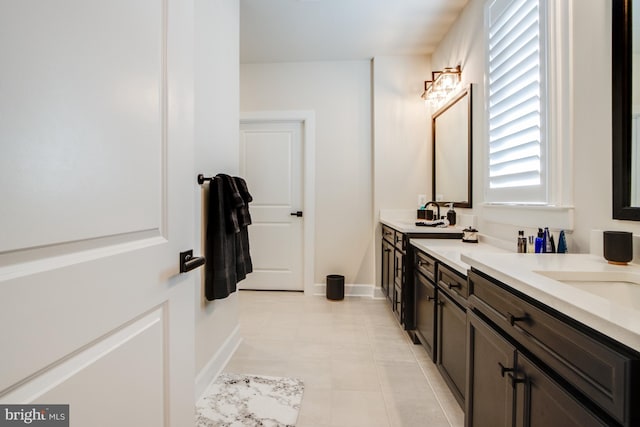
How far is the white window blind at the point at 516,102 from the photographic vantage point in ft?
5.54

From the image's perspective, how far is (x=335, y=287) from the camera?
3607mm

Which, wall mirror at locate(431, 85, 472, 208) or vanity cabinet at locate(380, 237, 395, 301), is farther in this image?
vanity cabinet at locate(380, 237, 395, 301)

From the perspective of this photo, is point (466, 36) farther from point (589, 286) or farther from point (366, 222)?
point (589, 286)

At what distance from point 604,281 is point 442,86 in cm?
235

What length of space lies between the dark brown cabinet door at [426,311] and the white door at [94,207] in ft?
5.03

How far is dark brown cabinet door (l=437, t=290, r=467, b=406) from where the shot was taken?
1563mm

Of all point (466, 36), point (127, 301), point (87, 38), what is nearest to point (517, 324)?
point (127, 301)

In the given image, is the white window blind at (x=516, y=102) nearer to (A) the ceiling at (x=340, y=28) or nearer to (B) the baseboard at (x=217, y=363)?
(A) the ceiling at (x=340, y=28)

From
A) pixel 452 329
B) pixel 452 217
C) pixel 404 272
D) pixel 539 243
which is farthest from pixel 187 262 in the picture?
pixel 452 217

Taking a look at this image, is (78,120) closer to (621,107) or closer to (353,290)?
(621,107)

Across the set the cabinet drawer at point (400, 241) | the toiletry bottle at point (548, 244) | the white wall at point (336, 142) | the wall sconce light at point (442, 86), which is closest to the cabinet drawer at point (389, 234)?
the cabinet drawer at point (400, 241)

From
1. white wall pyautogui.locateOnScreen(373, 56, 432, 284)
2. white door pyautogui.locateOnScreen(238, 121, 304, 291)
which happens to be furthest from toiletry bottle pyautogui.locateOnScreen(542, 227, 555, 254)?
white door pyautogui.locateOnScreen(238, 121, 304, 291)

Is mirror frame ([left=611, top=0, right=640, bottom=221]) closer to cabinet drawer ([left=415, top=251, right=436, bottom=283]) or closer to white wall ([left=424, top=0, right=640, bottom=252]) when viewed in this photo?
white wall ([left=424, top=0, right=640, bottom=252])

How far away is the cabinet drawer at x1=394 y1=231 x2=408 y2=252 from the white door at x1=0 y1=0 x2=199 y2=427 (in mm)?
1891
